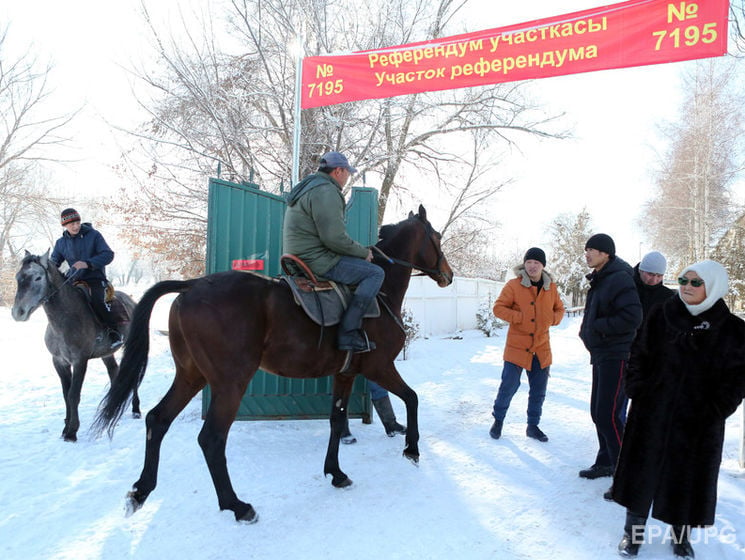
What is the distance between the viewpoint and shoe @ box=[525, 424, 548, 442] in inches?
207

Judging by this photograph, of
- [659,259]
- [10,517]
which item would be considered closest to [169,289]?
[10,517]

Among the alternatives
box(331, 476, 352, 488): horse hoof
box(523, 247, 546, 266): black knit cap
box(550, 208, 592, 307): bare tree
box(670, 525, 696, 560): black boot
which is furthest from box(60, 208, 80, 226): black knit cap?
box(550, 208, 592, 307): bare tree

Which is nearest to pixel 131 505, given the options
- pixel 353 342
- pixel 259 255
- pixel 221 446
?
pixel 221 446

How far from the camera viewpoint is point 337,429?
A: 422cm

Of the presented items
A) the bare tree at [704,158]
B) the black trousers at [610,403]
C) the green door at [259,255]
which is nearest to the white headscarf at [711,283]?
the black trousers at [610,403]

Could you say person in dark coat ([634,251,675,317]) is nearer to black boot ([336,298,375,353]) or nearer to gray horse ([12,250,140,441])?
black boot ([336,298,375,353])

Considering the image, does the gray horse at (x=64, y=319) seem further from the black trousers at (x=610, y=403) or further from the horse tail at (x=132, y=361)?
the black trousers at (x=610, y=403)

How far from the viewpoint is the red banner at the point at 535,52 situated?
4.76 m

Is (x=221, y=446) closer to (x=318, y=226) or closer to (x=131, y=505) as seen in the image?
(x=131, y=505)

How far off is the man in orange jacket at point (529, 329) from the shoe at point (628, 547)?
223 centimetres

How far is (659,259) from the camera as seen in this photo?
14.3 ft

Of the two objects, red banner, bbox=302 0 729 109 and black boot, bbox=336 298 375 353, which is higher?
red banner, bbox=302 0 729 109

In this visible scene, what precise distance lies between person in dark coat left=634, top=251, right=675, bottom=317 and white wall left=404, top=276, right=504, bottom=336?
9.58 metres

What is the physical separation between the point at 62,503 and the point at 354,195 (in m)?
4.36
